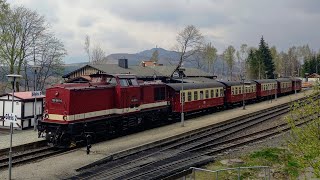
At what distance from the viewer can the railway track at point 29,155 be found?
1764 centimetres

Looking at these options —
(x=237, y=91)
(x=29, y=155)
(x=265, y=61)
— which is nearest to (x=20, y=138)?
(x=29, y=155)

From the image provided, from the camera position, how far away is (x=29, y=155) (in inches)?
758

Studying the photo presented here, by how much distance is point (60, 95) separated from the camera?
68.6 feet

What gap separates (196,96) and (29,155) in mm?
19039

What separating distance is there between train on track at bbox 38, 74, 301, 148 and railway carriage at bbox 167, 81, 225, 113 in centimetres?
9

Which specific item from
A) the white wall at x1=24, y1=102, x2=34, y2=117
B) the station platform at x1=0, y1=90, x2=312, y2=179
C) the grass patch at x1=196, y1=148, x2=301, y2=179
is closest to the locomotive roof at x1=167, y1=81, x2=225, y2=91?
the station platform at x1=0, y1=90, x2=312, y2=179

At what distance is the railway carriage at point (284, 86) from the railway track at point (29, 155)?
49.0 meters

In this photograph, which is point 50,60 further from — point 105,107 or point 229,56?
point 229,56

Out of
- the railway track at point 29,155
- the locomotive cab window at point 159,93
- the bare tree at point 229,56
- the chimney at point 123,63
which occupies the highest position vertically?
the bare tree at point 229,56

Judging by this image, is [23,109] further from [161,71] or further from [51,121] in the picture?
[161,71]

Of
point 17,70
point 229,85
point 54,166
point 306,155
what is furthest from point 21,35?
point 306,155

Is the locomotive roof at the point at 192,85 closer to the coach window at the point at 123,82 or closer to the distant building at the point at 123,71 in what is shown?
the distant building at the point at 123,71

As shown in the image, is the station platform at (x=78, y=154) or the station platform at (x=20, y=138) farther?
the station platform at (x=20, y=138)

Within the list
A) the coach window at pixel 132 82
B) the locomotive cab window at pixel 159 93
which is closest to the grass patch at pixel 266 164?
the coach window at pixel 132 82
